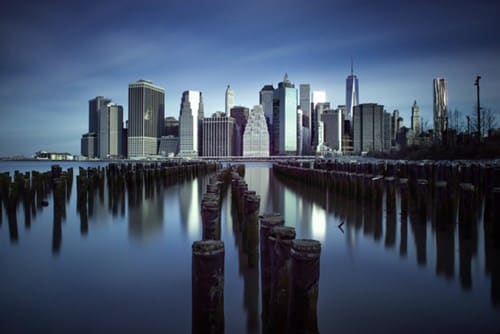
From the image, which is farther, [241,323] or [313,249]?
[241,323]

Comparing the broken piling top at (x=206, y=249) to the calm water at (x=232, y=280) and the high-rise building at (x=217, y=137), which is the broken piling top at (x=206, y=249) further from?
the high-rise building at (x=217, y=137)

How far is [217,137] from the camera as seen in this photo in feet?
637

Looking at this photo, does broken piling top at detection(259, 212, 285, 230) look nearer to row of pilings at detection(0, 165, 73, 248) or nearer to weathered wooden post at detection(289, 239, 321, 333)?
weathered wooden post at detection(289, 239, 321, 333)

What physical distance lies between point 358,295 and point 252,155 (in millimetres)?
190090

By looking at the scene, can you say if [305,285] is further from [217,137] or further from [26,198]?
[217,137]

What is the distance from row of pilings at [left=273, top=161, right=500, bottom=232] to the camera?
8.01 m

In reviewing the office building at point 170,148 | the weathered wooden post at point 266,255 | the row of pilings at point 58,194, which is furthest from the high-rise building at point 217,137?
the weathered wooden post at point 266,255

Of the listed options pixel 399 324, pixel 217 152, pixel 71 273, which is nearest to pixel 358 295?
pixel 399 324

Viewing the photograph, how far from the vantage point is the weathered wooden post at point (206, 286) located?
322cm

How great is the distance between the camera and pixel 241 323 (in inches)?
171

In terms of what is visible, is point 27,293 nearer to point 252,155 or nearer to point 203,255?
point 203,255

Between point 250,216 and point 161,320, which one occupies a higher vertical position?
point 250,216

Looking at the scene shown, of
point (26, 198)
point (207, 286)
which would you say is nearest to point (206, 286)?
point (207, 286)

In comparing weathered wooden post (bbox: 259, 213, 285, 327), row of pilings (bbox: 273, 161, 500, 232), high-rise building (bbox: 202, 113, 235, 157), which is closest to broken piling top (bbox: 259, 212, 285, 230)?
weathered wooden post (bbox: 259, 213, 285, 327)
